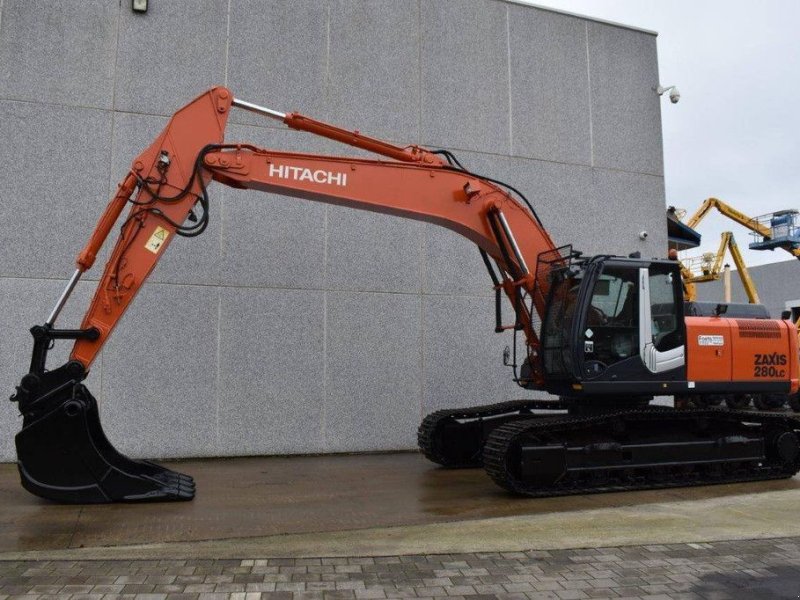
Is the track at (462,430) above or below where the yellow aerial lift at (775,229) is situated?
below

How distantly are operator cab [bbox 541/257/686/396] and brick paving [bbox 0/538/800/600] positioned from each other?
8.32 ft

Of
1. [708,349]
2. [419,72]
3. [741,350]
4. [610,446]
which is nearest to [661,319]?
[708,349]

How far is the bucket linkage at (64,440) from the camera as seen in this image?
6.31 meters

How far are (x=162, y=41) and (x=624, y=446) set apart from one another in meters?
8.61

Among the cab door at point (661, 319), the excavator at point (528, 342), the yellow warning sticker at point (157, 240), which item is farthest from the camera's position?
the cab door at point (661, 319)

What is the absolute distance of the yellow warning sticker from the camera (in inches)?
270

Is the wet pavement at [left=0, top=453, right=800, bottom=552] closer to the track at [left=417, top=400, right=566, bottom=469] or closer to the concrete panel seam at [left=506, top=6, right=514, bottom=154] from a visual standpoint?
the track at [left=417, top=400, right=566, bottom=469]

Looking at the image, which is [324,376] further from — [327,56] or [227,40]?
[227,40]

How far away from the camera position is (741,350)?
842cm

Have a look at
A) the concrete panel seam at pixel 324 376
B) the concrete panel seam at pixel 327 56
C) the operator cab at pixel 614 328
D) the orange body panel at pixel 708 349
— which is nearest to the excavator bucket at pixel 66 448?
the concrete panel seam at pixel 324 376

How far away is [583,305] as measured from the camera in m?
7.34

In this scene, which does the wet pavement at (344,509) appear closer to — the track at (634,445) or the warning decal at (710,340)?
the track at (634,445)

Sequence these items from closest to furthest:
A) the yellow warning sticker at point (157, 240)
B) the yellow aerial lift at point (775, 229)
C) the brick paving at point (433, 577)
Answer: the brick paving at point (433, 577), the yellow warning sticker at point (157, 240), the yellow aerial lift at point (775, 229)

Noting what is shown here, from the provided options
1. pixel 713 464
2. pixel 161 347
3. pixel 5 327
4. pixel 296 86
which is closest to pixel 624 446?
pixel 713 464
